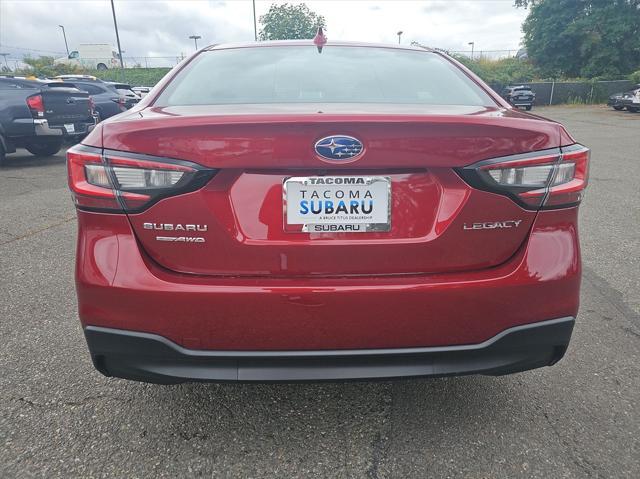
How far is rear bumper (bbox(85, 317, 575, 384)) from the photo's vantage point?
5.33ft

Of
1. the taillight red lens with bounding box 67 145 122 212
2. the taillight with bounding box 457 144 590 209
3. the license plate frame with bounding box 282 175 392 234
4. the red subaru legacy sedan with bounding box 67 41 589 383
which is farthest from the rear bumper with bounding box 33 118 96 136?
the taillight with bounding box 457 144 590 209

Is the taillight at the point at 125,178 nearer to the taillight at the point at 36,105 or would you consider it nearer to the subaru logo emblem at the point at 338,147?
the subaru logo emblem at the point at 338,147

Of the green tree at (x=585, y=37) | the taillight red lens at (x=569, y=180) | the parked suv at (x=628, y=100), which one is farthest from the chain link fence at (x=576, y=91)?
the taillight red lens at (x=569, y=180)

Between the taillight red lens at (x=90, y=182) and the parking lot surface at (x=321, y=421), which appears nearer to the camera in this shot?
the taillight red lens at (x=90, y=182)

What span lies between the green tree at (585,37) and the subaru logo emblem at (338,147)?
4146 centimetres

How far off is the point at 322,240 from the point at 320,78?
1.00m

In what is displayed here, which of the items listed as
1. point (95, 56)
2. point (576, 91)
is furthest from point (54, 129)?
point (95, 56)

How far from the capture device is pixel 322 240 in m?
1.56

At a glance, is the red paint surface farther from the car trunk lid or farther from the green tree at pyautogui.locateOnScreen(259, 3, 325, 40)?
the green tree at pyautogui.locateOnScreen(259, 3, 325, 40)

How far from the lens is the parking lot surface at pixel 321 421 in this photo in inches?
70.4

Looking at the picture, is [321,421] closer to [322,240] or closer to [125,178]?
[322,240]

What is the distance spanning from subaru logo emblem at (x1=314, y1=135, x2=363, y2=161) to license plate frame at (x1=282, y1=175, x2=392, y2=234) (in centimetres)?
6

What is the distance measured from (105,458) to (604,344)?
2.48 m

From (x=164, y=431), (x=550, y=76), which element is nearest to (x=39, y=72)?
(x=550, y=76)
